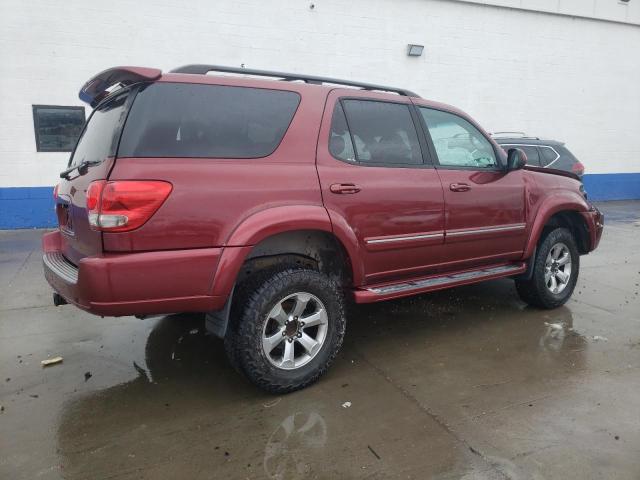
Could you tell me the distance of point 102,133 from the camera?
2984 millimetres

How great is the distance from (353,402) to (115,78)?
240cm

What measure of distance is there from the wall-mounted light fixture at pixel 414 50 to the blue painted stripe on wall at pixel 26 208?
8225 millimetres

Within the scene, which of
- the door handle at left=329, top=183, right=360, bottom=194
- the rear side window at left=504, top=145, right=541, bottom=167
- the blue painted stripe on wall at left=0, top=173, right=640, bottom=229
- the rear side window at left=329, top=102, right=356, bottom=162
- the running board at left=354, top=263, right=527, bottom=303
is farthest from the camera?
the blue painted stripe on wall at left=0, top=173, right=640, bottom=229

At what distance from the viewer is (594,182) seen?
1448 centimetres

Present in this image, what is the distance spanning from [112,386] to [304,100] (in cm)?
225

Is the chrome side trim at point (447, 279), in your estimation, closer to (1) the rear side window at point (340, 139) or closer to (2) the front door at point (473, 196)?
(2) the front door at point (473, 196)

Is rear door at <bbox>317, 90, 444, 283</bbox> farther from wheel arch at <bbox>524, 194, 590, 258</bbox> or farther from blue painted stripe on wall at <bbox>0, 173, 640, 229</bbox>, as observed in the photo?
blue painted stripe on wall at <bbox>0, 173, 640, 229</bbox>

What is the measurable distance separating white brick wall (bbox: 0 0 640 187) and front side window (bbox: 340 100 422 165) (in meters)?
7.16

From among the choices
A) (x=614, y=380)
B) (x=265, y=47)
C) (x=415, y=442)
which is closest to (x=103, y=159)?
(x=415, y=442)

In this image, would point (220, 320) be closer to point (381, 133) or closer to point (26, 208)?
point (381, 133)

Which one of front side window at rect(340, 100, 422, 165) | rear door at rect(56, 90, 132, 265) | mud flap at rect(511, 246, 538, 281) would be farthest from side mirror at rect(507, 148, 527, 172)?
rear door at rect(56, 90, 132, 265)

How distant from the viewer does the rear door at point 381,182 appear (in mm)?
3211

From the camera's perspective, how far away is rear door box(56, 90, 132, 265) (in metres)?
2.66

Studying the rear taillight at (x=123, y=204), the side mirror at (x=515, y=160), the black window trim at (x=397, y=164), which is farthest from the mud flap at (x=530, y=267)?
the rear taillight at (x=123, y=204)
